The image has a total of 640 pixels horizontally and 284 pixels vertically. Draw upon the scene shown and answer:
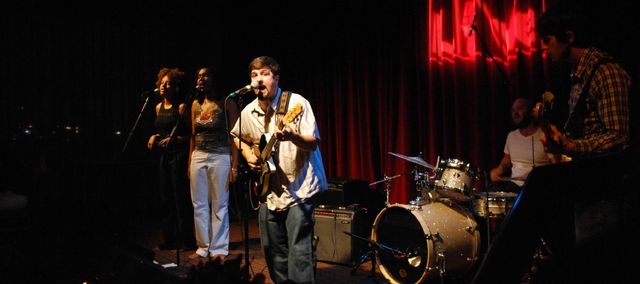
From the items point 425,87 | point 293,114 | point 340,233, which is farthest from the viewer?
point 425,87

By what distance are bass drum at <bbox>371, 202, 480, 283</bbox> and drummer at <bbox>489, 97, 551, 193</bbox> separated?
676 mm

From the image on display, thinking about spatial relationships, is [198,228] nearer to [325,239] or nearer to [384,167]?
[325,239]

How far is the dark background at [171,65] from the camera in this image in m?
6.66

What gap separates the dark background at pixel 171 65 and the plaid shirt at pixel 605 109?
3.26m

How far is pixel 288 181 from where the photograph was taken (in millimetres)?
3402

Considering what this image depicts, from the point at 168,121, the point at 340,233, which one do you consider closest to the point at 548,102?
the point at 340,233

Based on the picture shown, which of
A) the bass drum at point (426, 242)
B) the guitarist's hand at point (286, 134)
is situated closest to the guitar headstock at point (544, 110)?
the guitarist's hand at point (286, 134)

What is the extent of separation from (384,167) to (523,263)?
527 centimetres

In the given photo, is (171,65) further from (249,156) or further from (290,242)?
(290,242)

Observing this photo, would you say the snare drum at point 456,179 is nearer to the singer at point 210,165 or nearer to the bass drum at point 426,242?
the bass drum at point 426,242

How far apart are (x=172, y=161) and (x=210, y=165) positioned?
77 centimetres

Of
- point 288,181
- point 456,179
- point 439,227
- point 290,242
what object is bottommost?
point 439,227

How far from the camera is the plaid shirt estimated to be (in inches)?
90.7

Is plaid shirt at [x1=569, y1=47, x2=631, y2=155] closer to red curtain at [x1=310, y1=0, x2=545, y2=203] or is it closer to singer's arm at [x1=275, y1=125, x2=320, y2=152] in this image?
singer's arm at [x1=275, y1=125, x2=320, y2=152]
